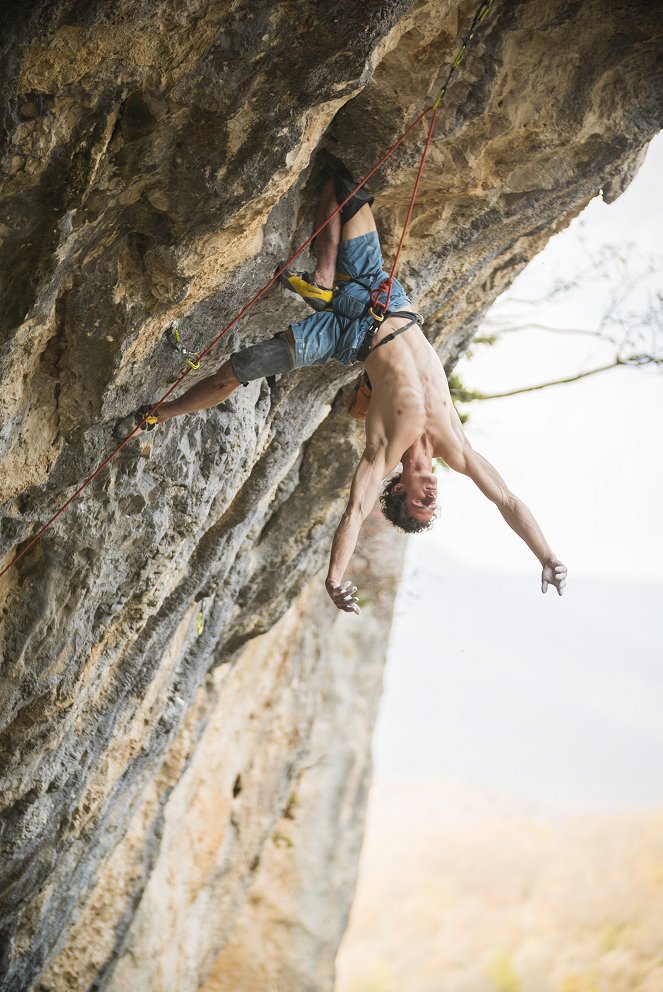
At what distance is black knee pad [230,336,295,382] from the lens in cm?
470

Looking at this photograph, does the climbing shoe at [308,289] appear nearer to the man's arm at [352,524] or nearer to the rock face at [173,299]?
the rock face at [173,299]

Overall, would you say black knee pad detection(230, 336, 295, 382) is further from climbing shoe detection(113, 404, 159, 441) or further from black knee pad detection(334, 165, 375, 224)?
black knee pad detection(334, 165, 375, 224)

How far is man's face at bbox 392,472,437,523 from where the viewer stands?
4719mm

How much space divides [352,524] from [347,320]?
1.13 metres

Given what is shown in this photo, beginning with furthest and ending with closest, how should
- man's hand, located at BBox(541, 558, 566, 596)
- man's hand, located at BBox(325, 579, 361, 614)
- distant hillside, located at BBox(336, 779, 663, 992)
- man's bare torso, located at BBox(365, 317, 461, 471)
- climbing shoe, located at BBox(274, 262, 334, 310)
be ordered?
distant hillside, located at BBox(336, 779, 663, 992), climbing shoe, located at BBox(274, 262, 334, 310), man's bare torso, located at BBox(365, 317, 461, 471), man's hand, located at BBox(541, 558, 566, 596), man's hand, located at BBox(325, 579, 361, 614)

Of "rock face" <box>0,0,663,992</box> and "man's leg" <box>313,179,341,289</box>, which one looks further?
"man's leg" <box>313,179,341,289</box>

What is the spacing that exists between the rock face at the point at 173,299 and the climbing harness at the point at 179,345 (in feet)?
0.21

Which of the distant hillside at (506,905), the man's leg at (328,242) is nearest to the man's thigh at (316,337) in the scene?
the man's leg at (328,242)

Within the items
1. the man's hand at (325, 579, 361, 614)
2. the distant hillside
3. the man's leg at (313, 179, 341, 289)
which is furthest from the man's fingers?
the distant hillside

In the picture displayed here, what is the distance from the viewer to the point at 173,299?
426 cm

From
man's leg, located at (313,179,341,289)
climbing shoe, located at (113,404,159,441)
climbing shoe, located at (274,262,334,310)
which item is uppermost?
man's leg, located at (313,179,341,289)

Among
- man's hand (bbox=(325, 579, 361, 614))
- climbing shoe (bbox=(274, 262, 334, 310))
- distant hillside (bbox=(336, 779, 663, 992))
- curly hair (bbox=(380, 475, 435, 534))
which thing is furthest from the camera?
distant hillside (bbox=(336, 779, 663, 992))

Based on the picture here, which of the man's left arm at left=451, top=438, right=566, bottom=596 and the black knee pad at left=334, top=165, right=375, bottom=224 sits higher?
the black knee pad at left=334, top=165, right=375, bottom=224

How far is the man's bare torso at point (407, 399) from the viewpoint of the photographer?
182 inches
